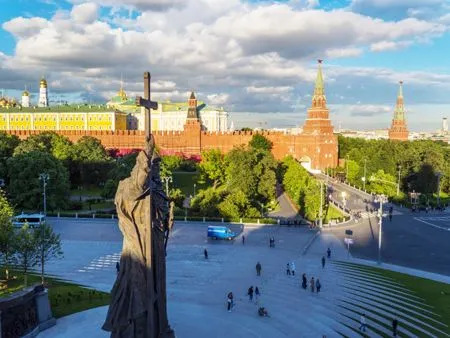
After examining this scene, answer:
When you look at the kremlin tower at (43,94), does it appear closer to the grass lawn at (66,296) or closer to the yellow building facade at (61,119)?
the yellow building facade at (61,119)

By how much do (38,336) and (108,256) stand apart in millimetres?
12981

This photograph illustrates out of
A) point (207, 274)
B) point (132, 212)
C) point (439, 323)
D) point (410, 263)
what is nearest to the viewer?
point (132, 212)

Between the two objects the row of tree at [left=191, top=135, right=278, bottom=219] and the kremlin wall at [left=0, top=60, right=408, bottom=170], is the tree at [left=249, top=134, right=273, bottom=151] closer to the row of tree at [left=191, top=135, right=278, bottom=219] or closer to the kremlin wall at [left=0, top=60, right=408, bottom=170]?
the kremlin wall at [left=0, top=60, right=408, bottom=170]

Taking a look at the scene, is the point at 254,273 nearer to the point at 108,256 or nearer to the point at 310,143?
Result: the point at 108,256

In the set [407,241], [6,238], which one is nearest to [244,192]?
[407,241]

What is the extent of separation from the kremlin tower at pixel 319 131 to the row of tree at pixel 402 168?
4.95 meters

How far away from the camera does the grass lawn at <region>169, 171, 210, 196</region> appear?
6438 cm

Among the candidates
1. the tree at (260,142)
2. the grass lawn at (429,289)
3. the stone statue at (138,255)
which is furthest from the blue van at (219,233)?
the tree at (260,142)

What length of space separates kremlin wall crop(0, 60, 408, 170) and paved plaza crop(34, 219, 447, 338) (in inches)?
2208

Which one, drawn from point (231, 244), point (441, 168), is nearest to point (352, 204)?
point (441, 168)

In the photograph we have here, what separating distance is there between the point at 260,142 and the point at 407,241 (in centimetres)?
5506

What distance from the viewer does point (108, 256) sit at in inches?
1201

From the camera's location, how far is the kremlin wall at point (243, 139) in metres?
91.8

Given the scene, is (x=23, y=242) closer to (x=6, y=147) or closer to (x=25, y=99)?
(x=6, y=147)
